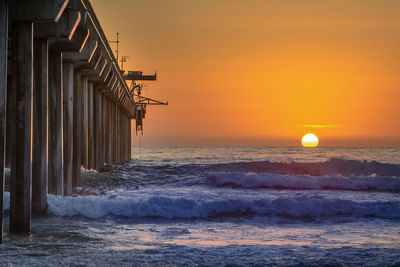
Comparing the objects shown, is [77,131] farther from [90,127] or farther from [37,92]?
[37,92]

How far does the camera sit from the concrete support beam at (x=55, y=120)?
8.80 meters

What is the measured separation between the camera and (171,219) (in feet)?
32.7

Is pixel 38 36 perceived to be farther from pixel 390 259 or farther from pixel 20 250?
pixel 390 259

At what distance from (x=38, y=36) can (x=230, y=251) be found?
177 inches

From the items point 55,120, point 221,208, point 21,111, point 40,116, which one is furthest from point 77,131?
point 21,111

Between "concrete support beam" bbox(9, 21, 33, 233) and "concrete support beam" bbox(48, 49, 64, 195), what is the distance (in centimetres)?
235

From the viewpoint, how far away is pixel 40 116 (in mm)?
7488

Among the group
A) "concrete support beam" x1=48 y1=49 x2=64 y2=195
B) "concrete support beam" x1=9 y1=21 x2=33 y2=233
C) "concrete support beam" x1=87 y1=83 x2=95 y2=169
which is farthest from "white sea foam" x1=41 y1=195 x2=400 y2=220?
"concrete support beam" x1=87 y1=83 x2=95 y2=169

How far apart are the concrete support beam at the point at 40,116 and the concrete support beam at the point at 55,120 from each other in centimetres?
124

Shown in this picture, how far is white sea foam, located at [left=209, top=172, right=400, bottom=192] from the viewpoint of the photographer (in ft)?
64.1

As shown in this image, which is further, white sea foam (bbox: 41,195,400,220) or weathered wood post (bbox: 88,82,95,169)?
weathered wood post (bbox: 88,82,95,169)

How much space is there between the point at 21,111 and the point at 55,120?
2.71m

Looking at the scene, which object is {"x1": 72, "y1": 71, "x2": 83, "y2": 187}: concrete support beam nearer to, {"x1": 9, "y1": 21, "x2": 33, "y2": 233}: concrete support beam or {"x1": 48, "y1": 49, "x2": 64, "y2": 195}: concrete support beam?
{"x1": 48, "y1": 49, "x2": 64, "y2": 195}: concrete support beam

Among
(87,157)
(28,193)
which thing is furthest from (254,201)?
(87,157)
